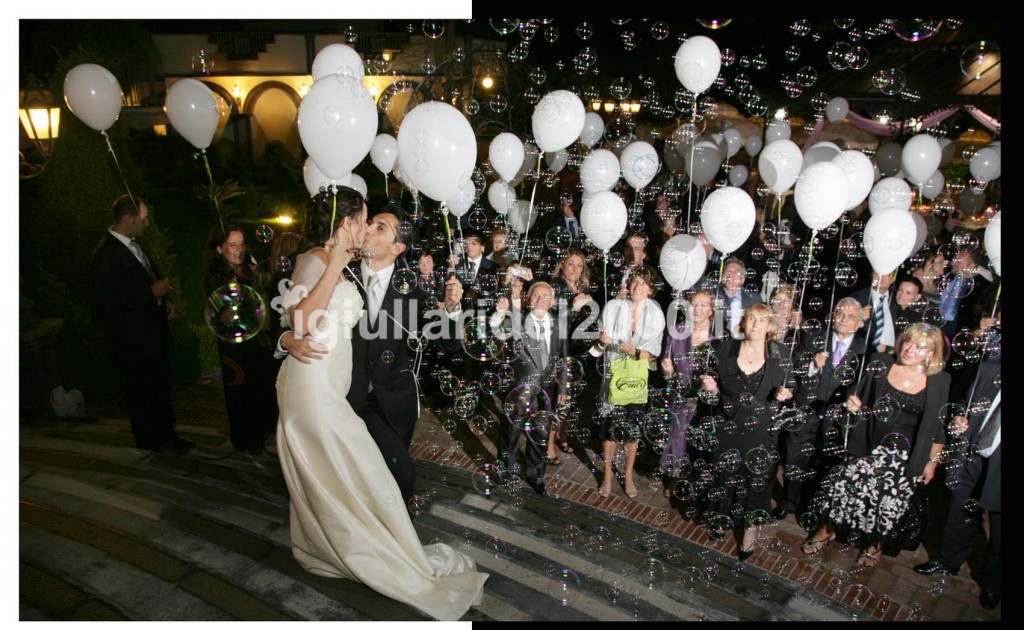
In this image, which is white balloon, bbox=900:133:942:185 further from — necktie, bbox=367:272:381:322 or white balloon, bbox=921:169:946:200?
necktie, bbox=367:272:381:322

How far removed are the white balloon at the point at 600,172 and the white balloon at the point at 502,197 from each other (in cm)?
98

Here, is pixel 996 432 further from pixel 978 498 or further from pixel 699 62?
pixel 699 62

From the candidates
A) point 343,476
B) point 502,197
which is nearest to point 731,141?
point 502,197

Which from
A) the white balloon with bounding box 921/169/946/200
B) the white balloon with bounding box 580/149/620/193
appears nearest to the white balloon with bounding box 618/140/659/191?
the white balloon with bounding box 580/149/620/193

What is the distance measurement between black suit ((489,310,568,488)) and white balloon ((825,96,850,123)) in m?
7.47

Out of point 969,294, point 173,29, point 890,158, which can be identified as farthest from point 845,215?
point 173,29

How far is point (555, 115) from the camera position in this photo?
6.00 m

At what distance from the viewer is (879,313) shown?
197 inches

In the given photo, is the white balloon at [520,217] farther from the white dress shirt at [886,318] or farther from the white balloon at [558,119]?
the white dress shirt at [886,318]

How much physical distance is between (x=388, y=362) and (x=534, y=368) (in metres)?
1.07

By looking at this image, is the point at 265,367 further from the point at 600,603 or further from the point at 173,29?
the point at 173,29

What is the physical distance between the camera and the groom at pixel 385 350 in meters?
3.75

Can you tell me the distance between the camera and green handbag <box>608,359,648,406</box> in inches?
173

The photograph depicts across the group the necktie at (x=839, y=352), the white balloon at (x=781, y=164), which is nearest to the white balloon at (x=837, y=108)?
the white balloon at (x=781, y=164)
